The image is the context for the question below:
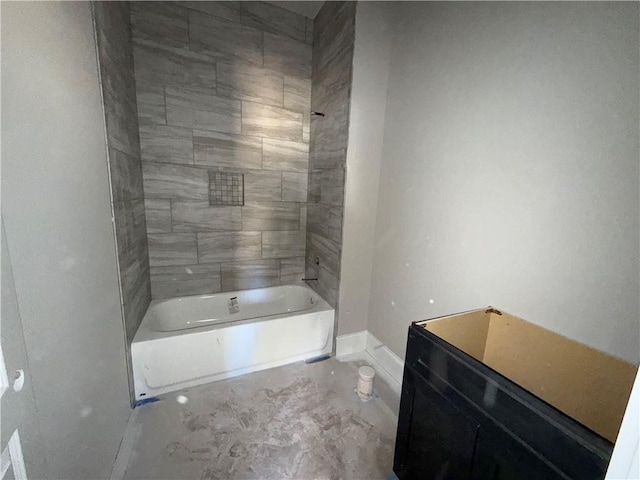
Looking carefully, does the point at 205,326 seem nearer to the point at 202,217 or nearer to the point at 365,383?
the point at 202,217

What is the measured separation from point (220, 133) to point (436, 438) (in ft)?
8.22

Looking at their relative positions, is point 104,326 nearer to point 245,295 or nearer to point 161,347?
point 161,347

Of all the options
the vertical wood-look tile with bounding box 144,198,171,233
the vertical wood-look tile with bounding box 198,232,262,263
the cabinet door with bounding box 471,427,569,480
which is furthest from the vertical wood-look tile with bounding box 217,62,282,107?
the cabinet door with bounding box 471,427,569,480

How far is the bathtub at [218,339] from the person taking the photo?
5.39 feet

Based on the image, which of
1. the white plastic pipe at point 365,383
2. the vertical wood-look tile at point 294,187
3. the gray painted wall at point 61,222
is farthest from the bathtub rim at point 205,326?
the vertical wood-look tile at point 294,187

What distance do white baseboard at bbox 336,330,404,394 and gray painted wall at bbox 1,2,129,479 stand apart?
157 cm

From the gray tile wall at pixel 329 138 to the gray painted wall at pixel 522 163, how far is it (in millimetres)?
388

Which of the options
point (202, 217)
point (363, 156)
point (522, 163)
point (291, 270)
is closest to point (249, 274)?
point (291, 270)

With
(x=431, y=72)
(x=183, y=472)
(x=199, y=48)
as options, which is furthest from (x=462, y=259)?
(x=199, y=48)

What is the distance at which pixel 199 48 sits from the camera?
2.05m

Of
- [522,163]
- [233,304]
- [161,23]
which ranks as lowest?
[233,304]

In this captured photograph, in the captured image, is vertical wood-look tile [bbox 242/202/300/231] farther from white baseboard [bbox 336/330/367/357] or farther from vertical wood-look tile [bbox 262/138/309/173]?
white baseboard [bbox 336/330/367/357]

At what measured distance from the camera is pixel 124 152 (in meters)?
1.56

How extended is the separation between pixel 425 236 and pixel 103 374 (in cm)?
186
